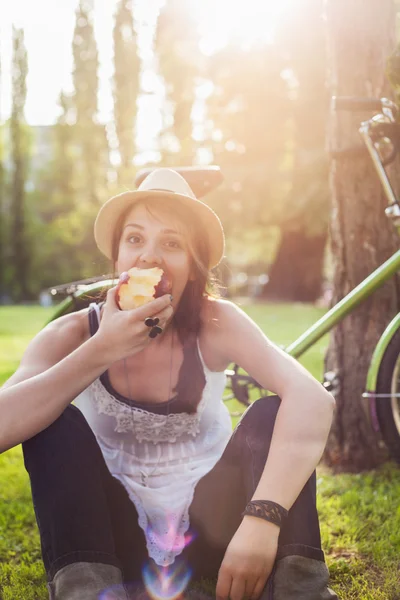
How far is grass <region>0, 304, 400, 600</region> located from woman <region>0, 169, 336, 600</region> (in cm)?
48

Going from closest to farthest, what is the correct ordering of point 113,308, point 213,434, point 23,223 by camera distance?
point 113,308 → point 213,434 → point 23,223

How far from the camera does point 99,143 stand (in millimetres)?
35469

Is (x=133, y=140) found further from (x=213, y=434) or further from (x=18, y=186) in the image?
(x=213, y=434)

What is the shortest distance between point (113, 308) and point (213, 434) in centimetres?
68

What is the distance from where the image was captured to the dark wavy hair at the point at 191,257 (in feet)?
7.73

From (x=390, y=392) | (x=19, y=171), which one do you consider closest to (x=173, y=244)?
(x=390, y=392)

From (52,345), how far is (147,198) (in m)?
0.60

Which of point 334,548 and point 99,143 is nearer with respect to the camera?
point 334,548

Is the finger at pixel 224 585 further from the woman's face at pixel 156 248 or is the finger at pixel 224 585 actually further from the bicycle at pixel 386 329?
the bicycle at pixel 386 329

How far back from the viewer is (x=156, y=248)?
2.26 m

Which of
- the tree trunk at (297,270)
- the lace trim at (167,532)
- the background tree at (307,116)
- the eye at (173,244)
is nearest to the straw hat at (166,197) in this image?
the eye at (173,244)

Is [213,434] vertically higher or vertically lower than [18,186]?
higher

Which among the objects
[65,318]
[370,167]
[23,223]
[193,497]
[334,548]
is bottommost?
[23,223]

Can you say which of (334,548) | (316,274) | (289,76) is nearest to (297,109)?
(289,76)
